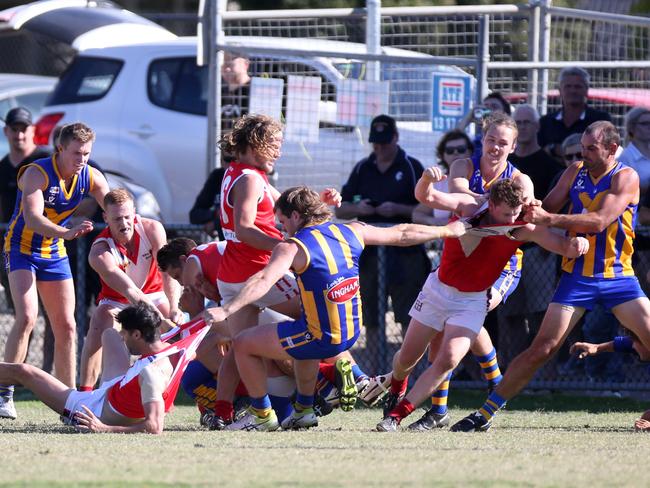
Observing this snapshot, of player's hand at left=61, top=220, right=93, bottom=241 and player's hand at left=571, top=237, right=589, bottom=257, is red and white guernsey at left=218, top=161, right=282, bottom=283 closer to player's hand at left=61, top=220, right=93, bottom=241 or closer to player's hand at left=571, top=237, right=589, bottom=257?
player's hand at left=61, top=220, right=93, bottom=241

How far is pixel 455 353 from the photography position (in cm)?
775

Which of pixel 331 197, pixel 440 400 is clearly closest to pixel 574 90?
pixel 331 197

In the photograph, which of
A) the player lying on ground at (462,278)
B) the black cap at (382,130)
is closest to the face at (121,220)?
the player lying on ground at (462,278)

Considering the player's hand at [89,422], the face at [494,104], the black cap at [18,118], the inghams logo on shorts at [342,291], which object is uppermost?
the face at [494,104]

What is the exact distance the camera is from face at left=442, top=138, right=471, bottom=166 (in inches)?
414

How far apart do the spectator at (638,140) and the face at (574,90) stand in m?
0.52

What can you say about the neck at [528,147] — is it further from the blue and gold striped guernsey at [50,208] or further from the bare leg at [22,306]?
the bare leg at [22,306]

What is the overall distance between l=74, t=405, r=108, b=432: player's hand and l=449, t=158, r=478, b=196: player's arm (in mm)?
2672

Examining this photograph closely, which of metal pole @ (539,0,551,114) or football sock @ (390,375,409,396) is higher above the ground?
metal pole @ (539,0,551,114)

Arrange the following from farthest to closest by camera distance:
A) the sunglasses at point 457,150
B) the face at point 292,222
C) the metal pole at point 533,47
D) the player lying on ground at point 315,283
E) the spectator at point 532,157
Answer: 1. the metal pole at point 533,47
2. the sunglasses at point 457,150
3. the spectator at point 532,157
4. the face at point 292,222
5. the player lying on ground at point 315,283

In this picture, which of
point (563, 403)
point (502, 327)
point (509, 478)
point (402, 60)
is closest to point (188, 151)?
point (402, 60)

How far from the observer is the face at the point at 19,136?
11.2 m

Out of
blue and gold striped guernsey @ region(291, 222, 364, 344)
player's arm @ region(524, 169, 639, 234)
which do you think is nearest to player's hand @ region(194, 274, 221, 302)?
blue and gold striped guernsey @ region(291, 222, 364, 344)

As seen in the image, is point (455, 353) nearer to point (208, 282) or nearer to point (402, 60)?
point (208, 282)
